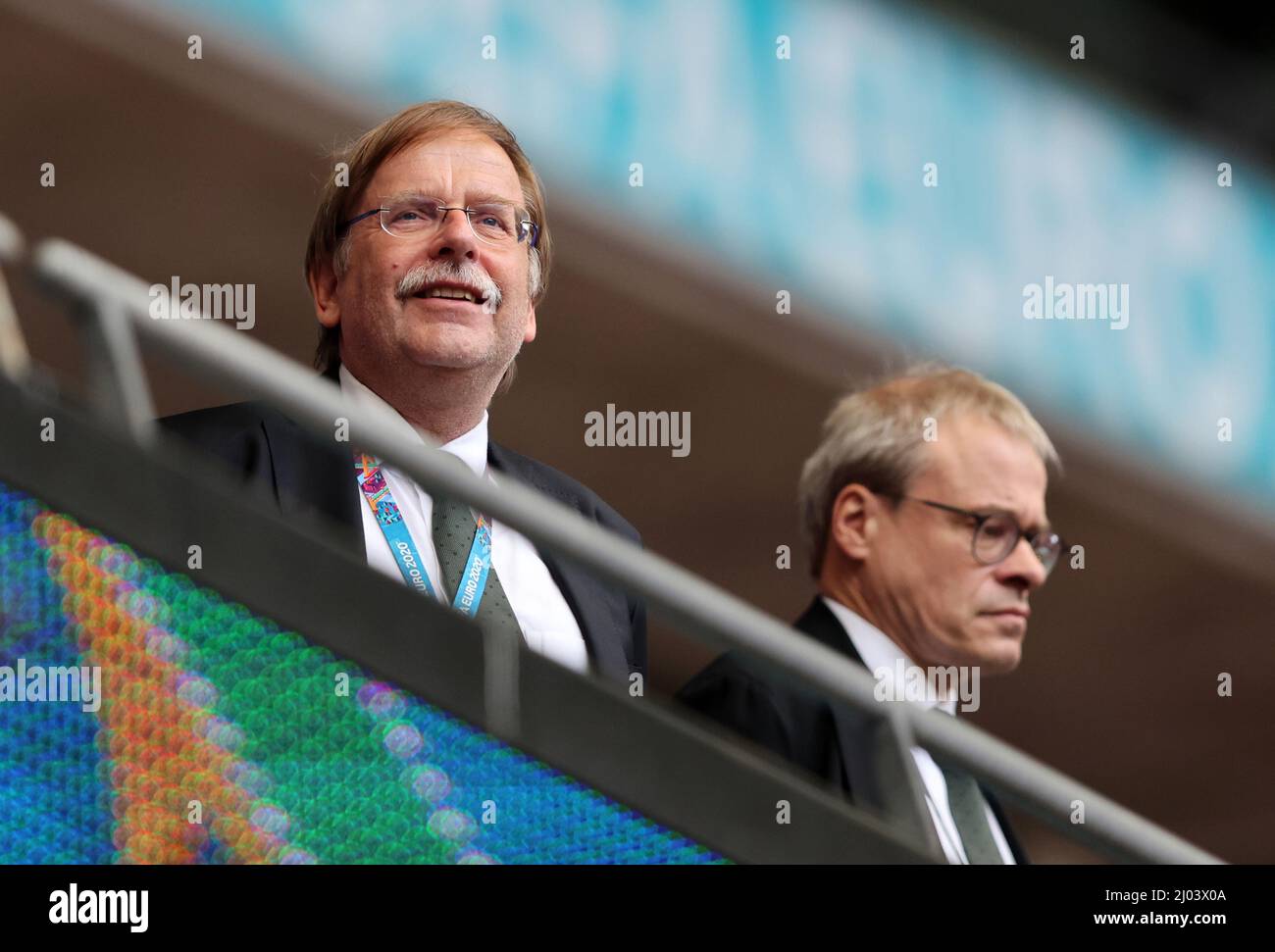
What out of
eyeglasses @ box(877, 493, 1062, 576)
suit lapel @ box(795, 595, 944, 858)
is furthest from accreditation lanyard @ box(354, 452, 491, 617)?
eyeglasses @ box(877, 493, 1062, 576)

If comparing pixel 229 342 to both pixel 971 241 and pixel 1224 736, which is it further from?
pixel 1224 736

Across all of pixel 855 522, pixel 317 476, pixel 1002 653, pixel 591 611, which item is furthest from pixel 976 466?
pixel 317 476

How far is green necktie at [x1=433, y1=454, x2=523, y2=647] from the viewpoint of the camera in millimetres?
2791

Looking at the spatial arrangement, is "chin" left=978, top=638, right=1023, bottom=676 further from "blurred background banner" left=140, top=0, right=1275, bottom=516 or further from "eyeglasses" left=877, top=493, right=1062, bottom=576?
"blurred background banner" left=140, top=0, right=1275, bottom=516

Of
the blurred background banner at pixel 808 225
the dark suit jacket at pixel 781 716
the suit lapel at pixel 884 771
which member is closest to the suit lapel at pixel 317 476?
the dark suit jacket at pixel 781 716

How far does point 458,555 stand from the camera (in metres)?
2.84

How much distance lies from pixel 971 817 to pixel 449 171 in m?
1.37

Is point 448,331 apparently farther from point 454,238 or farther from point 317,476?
point 317,476

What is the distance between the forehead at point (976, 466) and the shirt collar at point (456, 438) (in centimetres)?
78

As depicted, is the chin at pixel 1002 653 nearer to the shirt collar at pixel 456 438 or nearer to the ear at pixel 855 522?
the ear at pixel 855 522

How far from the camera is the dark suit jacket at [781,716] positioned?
290 cm

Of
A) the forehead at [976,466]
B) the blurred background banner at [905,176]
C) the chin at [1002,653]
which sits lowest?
the chin at [1002,653]
